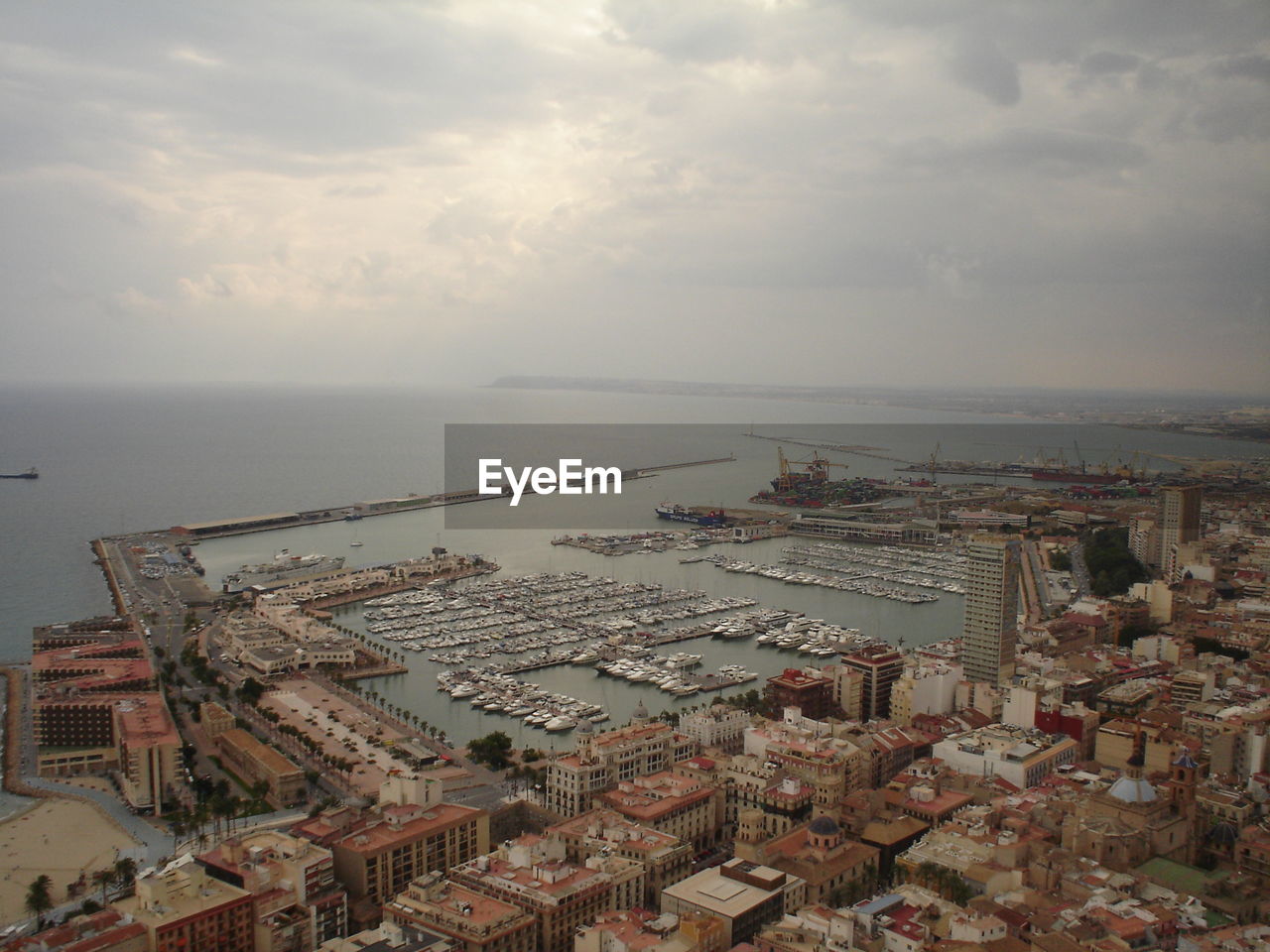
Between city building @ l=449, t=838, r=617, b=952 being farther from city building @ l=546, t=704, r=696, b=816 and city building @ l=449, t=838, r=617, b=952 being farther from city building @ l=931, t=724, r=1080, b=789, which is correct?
city building @ l=931, t=724, r=1080, b=789

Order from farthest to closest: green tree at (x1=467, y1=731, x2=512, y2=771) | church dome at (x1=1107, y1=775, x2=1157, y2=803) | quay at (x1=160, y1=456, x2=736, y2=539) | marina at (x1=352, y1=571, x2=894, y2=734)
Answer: quay at (x1=160, y1=456, x2=736, y2=539), marina at (x1=352, y1=571, x2=894, y2=734), green tree at (x1=467, y1=731, x2=512, y2=771), church dome at (x1=1107, y1=775, x2=1157, y2=803)

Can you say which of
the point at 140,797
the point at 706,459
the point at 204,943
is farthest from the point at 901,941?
the point at 706,459

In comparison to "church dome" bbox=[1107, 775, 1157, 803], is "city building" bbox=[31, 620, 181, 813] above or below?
below

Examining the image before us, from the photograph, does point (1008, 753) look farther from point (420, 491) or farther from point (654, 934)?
point (420, 491)

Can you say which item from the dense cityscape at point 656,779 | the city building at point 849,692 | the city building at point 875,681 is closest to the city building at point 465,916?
the dense cityscape at point 656,779

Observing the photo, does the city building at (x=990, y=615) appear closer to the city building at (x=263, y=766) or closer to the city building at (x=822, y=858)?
the city building at (x=822, y=858)

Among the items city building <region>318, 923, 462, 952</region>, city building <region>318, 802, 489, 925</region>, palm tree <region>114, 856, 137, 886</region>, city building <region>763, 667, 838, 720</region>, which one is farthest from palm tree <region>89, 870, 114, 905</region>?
city building <region>763, 667, 838, 720</region>

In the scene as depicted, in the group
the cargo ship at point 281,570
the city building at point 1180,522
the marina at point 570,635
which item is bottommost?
the marina at point 570,635

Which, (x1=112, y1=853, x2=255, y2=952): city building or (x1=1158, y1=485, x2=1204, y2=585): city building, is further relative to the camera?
(x1=1158, y1=485, x2=1204, y2=585): city building
